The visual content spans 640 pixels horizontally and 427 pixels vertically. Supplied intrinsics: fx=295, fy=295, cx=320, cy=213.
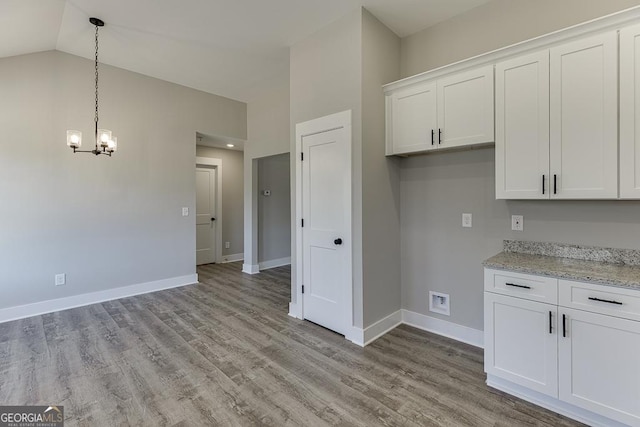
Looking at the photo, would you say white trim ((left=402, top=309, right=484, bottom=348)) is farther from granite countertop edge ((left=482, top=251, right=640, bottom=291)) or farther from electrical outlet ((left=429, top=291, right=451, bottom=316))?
granite countertop edge ((left=482, top=251, right=640, bottom=291))

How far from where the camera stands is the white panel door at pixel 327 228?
2836 millimetres

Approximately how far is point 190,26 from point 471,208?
10.8 ft

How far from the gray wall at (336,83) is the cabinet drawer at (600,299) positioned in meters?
1.47

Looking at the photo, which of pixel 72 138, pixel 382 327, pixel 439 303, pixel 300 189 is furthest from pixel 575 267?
pixel 72 138

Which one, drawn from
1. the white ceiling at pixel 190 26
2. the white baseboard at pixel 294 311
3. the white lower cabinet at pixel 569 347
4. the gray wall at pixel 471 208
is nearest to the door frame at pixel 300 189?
the white baseboard at pixel 294 311

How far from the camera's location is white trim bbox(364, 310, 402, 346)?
8.99 feet

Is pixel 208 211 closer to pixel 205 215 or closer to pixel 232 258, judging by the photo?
pixel 205 215

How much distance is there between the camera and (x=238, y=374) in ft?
7.36

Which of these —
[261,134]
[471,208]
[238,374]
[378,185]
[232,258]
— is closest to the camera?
[238,374]

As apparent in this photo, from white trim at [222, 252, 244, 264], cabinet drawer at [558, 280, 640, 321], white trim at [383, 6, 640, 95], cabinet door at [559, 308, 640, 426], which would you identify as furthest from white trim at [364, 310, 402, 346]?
white trim at [222, 252, 244, 264]

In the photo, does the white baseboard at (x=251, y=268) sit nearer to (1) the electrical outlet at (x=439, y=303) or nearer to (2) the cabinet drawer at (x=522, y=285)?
(1) the electrical outlet at (x=439, y=303)

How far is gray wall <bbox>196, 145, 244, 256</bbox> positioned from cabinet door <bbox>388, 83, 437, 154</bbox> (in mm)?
4605

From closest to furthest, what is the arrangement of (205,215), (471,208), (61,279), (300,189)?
(471,208)
(300,189)
(61,279)
(205,215)

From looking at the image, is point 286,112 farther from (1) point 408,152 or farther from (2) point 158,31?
(1) point 408,152
